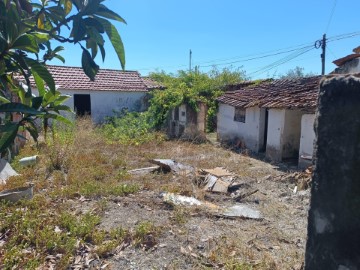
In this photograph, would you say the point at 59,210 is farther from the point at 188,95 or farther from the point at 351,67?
the point at 188,95

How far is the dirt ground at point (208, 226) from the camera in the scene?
3797 millimetres

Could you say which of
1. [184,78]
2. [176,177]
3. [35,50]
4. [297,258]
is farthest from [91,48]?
[184,78]

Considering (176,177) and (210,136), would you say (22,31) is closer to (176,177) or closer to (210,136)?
(176,177)

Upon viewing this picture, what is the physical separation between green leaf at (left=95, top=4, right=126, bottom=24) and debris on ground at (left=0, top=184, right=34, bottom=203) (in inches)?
189

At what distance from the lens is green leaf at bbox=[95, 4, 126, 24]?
1.52m

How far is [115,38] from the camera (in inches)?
62.0

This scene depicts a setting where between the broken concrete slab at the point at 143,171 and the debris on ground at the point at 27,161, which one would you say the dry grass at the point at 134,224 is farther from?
the broken concrete slab at the point at 143,171

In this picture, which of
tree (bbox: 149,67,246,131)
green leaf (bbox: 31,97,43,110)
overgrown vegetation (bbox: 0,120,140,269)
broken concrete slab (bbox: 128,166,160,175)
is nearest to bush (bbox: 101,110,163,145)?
tree (bbox: 149,67,246,131)

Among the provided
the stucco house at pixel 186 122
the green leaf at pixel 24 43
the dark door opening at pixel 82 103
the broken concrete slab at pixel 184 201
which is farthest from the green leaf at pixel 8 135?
the dark door opening at pixel 82 103

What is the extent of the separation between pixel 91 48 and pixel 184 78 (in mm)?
16927

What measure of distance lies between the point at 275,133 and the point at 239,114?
8.64 ft

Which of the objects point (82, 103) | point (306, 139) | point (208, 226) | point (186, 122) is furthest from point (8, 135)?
point (82, 103)

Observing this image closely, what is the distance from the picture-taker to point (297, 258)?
3.93 metres

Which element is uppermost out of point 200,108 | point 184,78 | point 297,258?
point 184,78
